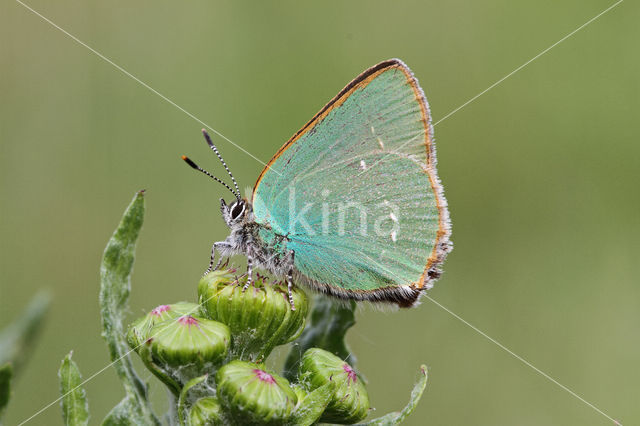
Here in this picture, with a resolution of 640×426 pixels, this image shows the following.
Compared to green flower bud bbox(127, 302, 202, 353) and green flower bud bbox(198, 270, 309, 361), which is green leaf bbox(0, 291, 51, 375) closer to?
green flower bud bbox(127, 302, 202, 353)

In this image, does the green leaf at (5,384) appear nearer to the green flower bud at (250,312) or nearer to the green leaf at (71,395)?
the green leaf at (71,395)

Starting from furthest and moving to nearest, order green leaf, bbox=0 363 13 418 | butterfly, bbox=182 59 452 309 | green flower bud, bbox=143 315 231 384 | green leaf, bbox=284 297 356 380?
butterfly, bbox=182 59 452 309 → green leaf, bbox=284 297 356 380 → green flower bud, bbox=143 315 231 384 → green leaf, bbox=0 363 13 418

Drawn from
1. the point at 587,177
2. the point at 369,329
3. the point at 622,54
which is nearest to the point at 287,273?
the point at 369,329

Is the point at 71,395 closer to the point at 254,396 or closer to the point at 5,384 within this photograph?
the point at 5,384

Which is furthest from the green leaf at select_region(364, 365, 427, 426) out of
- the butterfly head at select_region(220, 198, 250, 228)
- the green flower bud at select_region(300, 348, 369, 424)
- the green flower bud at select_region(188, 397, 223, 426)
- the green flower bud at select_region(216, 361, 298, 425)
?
the butterfly head at select_region(220, 198, 250, 228)

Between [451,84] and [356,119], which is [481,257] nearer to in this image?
[451,84]

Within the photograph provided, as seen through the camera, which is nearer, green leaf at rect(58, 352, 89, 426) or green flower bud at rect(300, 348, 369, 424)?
green leaf at rect(58, 352, 89, 426)
